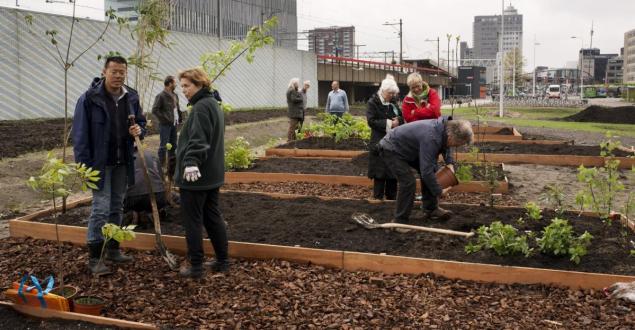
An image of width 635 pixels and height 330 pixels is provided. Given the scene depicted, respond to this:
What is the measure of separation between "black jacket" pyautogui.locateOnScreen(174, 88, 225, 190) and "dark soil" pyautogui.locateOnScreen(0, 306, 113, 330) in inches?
47.1

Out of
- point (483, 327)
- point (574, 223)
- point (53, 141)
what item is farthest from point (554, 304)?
point (53, 141)

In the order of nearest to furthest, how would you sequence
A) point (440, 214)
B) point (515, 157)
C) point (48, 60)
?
point (440, 214) < point (515, 157) < point (48, 60)

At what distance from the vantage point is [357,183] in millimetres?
8406

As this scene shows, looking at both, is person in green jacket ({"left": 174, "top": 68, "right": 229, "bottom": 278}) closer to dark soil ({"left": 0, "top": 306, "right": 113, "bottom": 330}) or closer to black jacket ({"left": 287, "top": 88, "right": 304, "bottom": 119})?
dark soil ({"left": 0, "top": 306, "right": 113, "bottom": 330})

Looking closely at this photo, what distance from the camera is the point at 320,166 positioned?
9.84m

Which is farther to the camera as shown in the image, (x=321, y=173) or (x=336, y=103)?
(x=336, y=103)

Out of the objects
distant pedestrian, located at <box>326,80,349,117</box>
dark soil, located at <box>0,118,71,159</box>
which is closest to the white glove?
dark soil, located at <box>0,118,71,159</box>

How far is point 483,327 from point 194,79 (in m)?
2.71

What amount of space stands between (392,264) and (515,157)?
704 centimetres

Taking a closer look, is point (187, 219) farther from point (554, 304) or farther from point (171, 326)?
point (554, 304)

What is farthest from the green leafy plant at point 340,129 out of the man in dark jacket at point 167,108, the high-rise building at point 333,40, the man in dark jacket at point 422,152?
the high-rise building at point 333,40

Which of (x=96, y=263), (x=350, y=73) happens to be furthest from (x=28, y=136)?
(x=350, y=73)

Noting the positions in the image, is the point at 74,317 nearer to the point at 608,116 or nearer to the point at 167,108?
the point at 167,108

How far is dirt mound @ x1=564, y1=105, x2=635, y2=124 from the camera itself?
23422 mm
